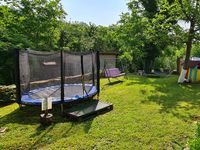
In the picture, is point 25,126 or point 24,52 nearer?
point 25,126

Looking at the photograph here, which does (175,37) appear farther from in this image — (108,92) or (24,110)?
(24,110)

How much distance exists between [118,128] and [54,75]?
3.21 meters

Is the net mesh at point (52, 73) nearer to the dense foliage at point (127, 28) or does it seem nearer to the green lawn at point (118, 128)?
the green lawn at point (118, 128)

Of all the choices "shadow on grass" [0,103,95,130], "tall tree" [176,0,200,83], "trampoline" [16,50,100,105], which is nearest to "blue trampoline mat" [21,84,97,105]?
"trampoline" [16,50,100,105]

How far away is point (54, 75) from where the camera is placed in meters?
7.49

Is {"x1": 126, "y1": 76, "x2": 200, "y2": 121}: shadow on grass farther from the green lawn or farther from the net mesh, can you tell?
the net mesh

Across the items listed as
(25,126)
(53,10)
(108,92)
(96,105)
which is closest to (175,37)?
(108,92)

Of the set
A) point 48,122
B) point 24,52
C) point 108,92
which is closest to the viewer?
point 48,122

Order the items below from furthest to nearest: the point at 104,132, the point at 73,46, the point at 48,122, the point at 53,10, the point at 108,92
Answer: the point at 73,46, the point at 53,10, the point at 108,92, the point at 48,122, the point at 104,132

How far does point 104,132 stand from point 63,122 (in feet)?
4.78

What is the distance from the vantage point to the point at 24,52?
276 inches

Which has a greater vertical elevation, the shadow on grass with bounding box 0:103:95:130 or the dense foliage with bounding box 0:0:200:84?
the dense foliage with bounding box 0:0:200:84

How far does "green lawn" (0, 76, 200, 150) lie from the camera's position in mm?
4695

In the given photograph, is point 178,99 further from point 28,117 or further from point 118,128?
point 28,117
